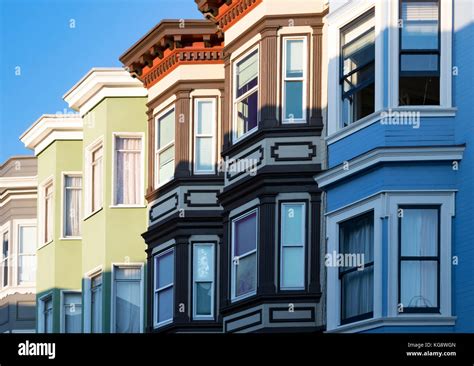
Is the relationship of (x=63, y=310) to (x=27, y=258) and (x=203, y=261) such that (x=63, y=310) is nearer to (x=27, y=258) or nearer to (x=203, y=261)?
(x=27, y=258)

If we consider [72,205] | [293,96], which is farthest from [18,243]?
[293,96]

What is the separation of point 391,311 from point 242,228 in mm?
6353

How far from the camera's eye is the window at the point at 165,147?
132ft

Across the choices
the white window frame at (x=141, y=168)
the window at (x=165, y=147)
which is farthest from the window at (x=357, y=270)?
the white window frame at (x=141, y=168)

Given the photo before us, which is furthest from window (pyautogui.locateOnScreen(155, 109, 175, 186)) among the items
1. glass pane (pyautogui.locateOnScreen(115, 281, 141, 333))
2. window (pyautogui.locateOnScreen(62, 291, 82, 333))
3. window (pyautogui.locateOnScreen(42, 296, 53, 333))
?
window (pyautogui.locateOnScreen(42, 296, 53, 333))

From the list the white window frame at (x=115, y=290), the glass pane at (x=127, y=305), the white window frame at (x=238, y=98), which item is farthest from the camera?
the glass pane at (x=127, y=305)

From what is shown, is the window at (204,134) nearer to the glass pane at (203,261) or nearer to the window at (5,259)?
the glass pane at (203,261)

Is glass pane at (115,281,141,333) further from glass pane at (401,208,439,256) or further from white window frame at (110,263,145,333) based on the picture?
glass pane at (401,208,439,256)

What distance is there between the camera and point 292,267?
34.1 m

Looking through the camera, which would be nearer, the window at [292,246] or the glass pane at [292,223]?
the window at [292,246]

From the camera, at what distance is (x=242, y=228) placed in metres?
35.5

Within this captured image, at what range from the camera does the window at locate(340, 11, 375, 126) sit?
31855mm

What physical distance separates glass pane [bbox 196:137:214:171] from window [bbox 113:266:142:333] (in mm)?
4731

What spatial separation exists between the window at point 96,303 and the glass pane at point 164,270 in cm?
346
